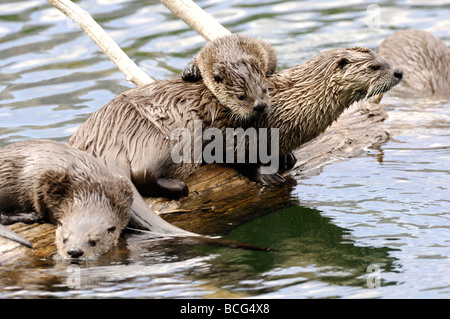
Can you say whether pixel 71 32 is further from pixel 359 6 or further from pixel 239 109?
pixel 239 109

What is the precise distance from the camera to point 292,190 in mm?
5031

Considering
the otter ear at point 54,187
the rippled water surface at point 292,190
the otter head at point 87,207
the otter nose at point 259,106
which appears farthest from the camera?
the otter nose at point 259,106

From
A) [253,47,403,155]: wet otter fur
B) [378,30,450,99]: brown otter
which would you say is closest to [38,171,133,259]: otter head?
[253,47,403,155]: wet otter fur

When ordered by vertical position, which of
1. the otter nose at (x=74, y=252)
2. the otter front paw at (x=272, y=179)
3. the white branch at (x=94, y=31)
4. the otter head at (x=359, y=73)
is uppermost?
the white branch at (x=94, y=31)

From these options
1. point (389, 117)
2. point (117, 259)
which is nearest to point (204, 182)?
point (117, 259)

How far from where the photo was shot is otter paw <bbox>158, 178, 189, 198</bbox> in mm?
4492

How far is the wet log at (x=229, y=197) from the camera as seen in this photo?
408cm

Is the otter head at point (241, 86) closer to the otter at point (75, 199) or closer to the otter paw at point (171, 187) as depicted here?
the otter paw at point (171, 187)

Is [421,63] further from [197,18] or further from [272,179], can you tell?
[272,179]

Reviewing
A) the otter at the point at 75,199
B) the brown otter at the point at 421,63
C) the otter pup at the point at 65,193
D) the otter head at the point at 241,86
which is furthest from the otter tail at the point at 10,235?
the brown otter at the point at 421,63

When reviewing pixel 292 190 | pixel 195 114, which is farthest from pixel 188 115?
pixel 292 190

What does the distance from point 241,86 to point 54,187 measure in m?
1.28

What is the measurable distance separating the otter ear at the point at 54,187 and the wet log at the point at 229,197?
0.20 m
